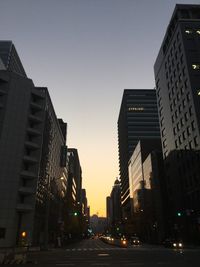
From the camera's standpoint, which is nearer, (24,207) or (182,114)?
(24,207)

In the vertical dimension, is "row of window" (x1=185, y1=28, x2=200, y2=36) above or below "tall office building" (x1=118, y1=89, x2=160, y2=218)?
below

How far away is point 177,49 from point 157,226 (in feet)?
185

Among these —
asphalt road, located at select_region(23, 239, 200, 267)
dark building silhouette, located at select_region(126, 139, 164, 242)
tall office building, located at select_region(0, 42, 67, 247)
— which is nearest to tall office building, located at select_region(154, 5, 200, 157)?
dark building silhouette, located at select_region(126, 139, 164, 242)

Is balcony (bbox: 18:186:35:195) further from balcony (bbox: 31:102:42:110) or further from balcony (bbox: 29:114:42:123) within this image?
balcony (bbox: 31:102:42:110)

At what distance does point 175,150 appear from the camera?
8125 centimetres

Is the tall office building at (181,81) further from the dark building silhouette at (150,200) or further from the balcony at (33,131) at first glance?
the balcony at (33,131)

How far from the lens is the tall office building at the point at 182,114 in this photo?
224 ft

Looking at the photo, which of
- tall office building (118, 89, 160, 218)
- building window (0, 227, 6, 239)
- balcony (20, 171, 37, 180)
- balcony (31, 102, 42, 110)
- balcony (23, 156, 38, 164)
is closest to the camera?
building window (0, 227, 6, 239)

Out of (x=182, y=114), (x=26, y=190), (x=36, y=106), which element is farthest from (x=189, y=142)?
(x=26, y=190)

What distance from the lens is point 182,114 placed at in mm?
76812

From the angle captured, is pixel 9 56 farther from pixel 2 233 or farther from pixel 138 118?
pixel 2 233

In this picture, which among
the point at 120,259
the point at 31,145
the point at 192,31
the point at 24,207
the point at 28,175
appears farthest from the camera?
the point at 192,31

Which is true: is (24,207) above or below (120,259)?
above

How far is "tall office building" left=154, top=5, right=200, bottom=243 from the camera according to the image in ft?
224
